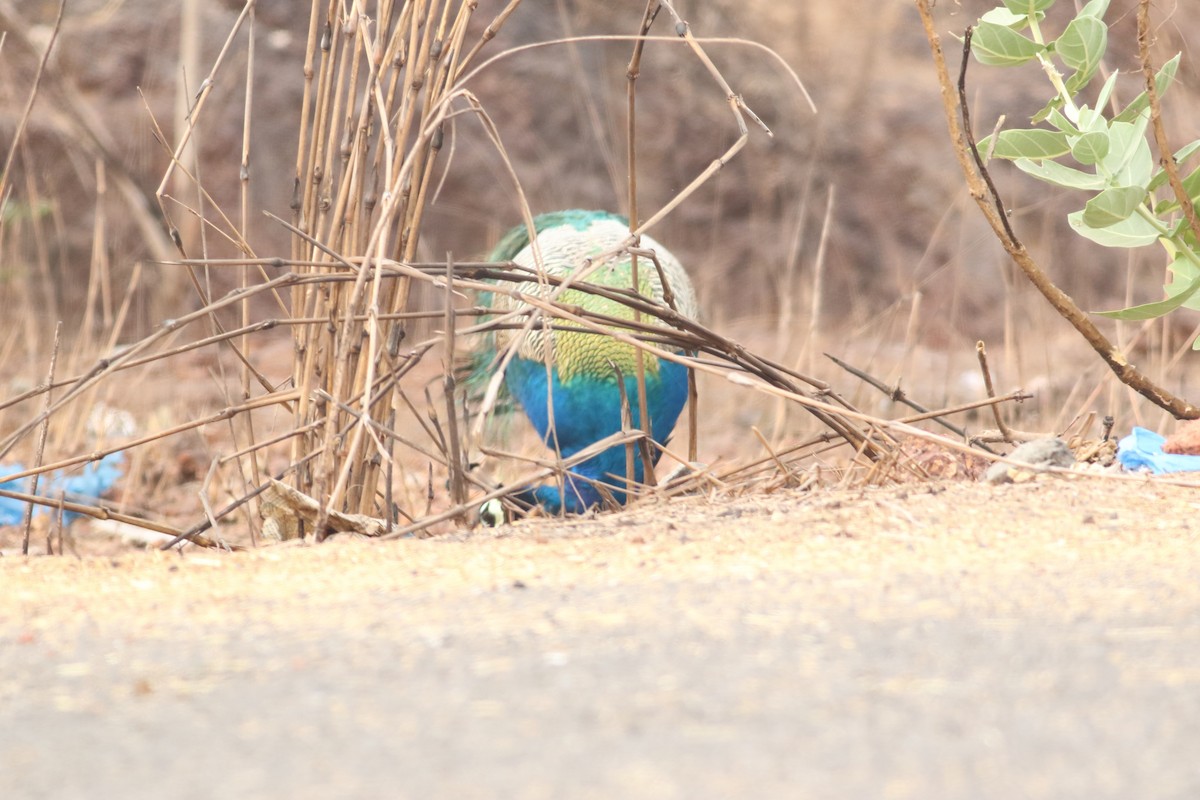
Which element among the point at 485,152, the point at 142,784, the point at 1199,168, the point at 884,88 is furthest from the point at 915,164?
the point at 142,784

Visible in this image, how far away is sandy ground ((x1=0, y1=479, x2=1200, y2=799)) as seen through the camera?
0.75 meters

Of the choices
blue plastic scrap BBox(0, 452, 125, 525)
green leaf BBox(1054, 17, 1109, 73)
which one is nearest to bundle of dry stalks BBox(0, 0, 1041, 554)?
green leaf BBox(1054, 17, 1109, 73)

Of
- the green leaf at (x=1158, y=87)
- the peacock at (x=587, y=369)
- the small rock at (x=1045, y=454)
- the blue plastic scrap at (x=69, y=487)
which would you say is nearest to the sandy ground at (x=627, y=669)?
the small rock at (x=1045, y=454)

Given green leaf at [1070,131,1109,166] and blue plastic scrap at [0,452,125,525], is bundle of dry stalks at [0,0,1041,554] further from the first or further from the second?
blue plastic scrap at [0,452,125,525]

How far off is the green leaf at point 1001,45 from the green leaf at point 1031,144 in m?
0.11

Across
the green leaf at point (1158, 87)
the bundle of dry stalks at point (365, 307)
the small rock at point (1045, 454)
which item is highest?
the green leaf at point (1158, 87)

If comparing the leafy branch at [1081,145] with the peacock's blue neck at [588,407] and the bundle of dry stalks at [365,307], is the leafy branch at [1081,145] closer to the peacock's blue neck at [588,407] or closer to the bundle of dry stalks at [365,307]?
the bundle of dry stalks at [365,307]

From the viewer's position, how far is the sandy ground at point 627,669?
2.45 feet

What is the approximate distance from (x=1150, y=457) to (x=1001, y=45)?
60 cm

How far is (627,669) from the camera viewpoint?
2.92 ft

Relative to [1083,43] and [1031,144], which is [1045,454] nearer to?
[1031,144]

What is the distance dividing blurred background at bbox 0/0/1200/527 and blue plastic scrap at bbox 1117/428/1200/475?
2.98 m

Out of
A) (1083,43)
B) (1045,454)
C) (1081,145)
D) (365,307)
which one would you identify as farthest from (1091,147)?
(365,307)

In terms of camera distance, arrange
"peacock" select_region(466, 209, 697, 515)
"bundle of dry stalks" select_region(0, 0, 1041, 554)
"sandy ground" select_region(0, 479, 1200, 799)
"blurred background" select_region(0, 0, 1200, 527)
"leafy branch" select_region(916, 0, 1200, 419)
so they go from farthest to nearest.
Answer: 1. "blurred background" select_region(0, 0, 1200, 527)
2. "peacock" select_region(466, 209, 697, 515)
3. "leafy branch" select_region(916, 0, 1200, 419)
4. "bundle of dry stalks" select_region(0, 0, 1041, 554)
5. "sandy ground" select_region(0, 479, 1200, 799)
